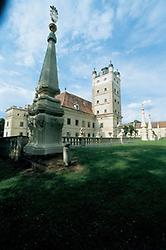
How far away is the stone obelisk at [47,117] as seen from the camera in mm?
7230

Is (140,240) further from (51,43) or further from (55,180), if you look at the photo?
(51,43)

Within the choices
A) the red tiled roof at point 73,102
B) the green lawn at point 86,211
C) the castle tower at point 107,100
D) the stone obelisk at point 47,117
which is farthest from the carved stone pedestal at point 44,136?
the castle tower at point 107,100

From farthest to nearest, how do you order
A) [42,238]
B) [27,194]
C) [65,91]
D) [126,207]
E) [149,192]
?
[65,91], [27,194], [149,192], [126,207], [42,238]

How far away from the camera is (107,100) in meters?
45.9

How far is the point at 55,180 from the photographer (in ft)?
15.9

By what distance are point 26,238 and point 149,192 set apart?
9.45ft

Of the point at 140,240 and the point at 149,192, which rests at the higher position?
the point at 149,192

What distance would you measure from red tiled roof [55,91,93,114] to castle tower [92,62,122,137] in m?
2.71

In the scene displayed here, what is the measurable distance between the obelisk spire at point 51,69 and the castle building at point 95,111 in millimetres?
28821

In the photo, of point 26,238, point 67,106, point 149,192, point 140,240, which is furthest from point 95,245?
point 67,106

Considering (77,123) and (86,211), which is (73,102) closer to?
(77,123)

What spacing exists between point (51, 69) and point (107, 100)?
38.7m

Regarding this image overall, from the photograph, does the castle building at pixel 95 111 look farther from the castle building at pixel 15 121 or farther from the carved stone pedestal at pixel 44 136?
the carved stone pedestal at pixel 44 136

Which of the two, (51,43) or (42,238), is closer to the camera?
(42,238)
